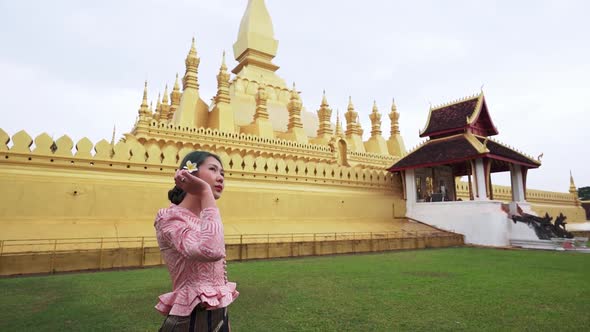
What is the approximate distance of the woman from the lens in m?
2.24

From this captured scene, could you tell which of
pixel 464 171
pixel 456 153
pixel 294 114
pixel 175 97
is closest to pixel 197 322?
pixel 456 153

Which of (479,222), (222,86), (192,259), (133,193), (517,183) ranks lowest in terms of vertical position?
(479,222)

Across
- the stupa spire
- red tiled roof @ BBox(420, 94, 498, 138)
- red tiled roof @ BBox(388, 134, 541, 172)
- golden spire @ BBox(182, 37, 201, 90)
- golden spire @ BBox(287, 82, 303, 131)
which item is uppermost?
the stupa spire

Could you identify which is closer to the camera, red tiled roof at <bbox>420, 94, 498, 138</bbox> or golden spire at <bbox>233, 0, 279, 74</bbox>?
red tiled roof at <bbox>420, 94, 498, 138</bbox>

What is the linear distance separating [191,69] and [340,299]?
19.5 m

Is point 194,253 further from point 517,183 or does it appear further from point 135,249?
point 517,183

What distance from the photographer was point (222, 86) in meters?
21.9

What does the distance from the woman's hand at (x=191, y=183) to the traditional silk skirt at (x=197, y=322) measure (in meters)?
0.81

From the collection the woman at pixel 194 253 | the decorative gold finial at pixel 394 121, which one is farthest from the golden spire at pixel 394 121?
the woman at pixel 194 253

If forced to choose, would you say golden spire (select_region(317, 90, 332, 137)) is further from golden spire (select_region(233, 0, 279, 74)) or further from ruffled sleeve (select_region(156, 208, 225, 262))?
ruffled sleeve (select_region(156, 208, 225, 262))

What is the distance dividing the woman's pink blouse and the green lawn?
180 cm

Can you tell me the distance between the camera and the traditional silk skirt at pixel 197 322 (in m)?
2.22

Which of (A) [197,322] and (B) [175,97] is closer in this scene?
(A) [197,322]

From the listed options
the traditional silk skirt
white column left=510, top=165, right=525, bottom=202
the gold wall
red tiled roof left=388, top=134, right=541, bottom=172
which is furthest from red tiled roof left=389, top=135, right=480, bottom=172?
the traditional silk skirt
